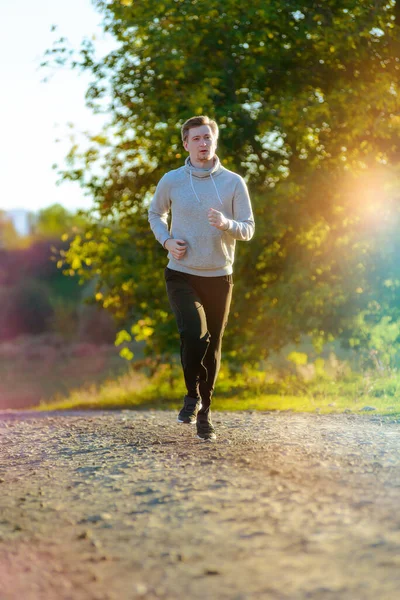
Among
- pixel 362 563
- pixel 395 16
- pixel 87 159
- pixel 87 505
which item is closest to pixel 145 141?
pixel 87 159

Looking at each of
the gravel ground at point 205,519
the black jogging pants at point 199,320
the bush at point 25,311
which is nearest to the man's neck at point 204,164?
the black jogging pants at point 199,320

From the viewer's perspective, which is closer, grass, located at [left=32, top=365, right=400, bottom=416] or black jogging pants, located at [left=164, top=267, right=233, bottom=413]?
black jogging pants, located at [left=164, top=267, right=233, bottom=413]

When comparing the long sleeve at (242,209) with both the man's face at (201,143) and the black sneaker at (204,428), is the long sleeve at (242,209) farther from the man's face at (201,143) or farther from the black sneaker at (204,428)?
the black sneaker at (204,428)

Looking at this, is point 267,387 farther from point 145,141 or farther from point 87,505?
point 87,505

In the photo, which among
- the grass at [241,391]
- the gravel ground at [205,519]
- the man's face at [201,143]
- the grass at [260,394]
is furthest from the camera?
the grass at [241,391]

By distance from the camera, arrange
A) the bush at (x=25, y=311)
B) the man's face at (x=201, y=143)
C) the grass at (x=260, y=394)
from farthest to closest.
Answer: the bush at (x=25, y=311) → the grass at (x=260, y=394) → the man's face at (x=201, y=143)

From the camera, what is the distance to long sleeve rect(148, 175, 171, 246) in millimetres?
6680

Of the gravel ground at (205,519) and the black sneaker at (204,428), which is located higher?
the black sneaker at (204,428)

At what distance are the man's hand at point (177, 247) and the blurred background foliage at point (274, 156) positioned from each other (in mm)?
7501

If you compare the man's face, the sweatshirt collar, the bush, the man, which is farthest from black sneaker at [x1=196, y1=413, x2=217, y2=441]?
the bush

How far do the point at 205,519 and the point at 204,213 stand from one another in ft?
9.23

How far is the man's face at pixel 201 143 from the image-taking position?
21.2ft

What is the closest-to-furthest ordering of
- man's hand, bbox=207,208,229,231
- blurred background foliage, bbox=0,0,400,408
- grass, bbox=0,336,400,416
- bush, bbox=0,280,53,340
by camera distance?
man's hand, bbox=207,208,229,231, grass, bbox=0,336,400,416, blurred background foliage, bbox=0,0,400,408, bush, bbox=0,280,53,340

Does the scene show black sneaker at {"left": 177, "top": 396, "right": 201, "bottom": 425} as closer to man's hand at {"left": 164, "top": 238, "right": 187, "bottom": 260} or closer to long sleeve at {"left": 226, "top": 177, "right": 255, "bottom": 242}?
man's hand at {"left": 164, "top": 238, "right": 187, "bottom": 260}
